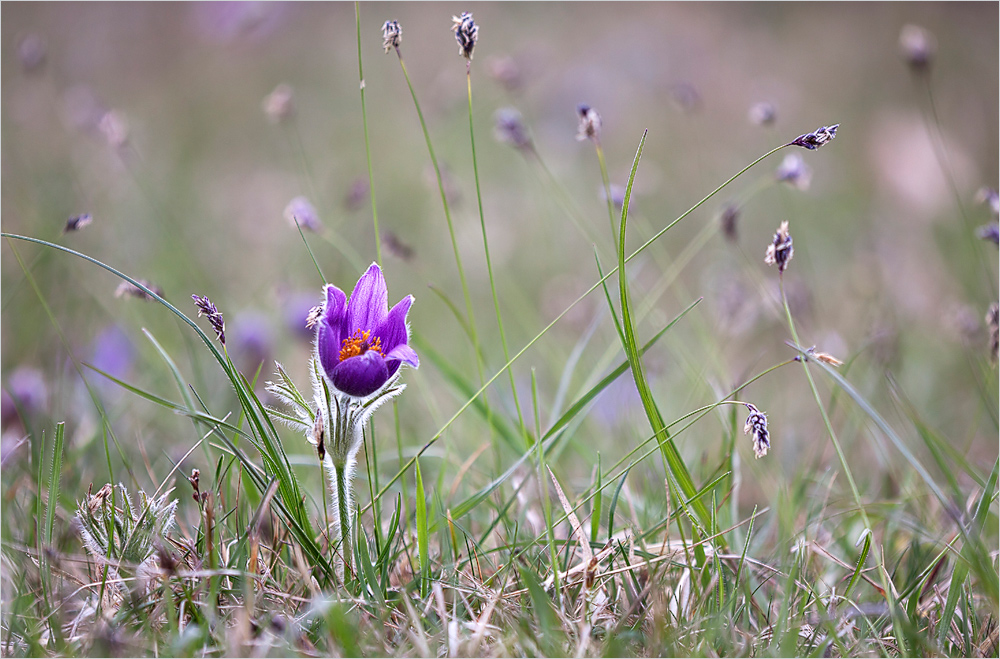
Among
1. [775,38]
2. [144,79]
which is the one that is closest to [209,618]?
[144,79]

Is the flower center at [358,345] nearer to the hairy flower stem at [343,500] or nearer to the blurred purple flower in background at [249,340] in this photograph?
the hairy flower stem at [343,500]

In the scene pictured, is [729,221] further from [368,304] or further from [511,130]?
[368,304]

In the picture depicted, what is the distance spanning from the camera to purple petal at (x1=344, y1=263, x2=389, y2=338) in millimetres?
1448

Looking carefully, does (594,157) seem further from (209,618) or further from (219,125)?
(209,618)

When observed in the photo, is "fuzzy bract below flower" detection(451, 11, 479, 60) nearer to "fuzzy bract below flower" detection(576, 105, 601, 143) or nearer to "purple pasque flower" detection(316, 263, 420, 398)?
"fuzzy bract below flower" detection(576, 105, 601, 143)

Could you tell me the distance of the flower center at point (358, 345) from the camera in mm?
1429

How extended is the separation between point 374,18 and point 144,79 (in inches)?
85.5

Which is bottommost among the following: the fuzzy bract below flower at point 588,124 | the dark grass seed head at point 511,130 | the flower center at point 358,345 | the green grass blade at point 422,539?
the green grass blade at point 422,539

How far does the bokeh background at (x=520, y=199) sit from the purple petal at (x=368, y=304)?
0.56 m

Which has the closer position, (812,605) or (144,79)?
(812,605)

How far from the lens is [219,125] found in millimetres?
5773

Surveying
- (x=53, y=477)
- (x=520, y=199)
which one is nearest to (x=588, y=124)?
(x=53, y=477)

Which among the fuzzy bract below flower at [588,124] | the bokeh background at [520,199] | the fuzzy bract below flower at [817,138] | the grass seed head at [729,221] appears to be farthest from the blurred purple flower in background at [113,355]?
the fuzzy bract below flower at [817,138]

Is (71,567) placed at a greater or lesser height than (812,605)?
greater
